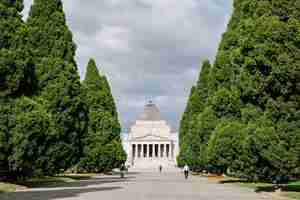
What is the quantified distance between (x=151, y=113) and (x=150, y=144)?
24.0 meters

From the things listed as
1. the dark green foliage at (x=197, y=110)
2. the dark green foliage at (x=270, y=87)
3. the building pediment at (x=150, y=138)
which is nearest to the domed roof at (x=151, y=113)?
the building pediment at (x=150, y=138)

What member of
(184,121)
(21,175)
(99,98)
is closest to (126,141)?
(184,121)

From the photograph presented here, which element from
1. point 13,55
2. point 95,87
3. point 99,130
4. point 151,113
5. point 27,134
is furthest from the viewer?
point 151,113

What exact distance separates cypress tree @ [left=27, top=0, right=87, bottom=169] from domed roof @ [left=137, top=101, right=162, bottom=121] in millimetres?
137014

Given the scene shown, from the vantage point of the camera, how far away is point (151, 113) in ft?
589

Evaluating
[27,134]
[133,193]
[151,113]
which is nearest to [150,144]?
[151,113]

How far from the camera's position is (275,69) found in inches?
1019

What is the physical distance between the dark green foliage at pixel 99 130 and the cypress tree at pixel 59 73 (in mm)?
21842

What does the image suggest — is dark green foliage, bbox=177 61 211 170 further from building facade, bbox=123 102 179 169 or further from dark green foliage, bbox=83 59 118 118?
building facade, bbox=123 102 179 169

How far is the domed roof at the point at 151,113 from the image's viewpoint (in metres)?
177

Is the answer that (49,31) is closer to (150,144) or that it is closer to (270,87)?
(270,87)

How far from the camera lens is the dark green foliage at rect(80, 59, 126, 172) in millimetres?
61406

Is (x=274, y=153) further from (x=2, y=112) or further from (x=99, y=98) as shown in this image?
(x=99, y=98)

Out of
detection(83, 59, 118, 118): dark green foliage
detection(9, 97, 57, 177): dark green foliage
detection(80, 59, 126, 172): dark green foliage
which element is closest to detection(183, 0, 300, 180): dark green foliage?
detection(9, 97, 57, 177): dark green foliage
